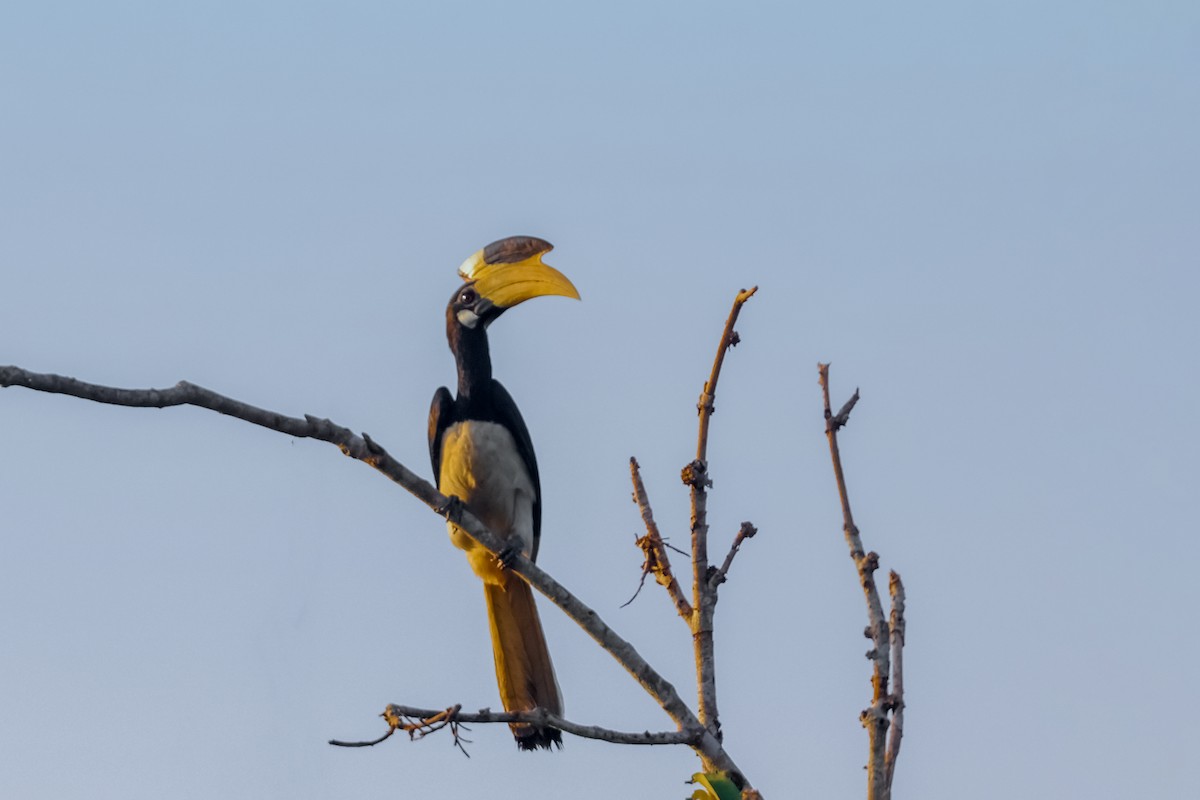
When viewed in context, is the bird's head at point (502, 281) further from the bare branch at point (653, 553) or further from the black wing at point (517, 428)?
the bare branch at point (653, 553)

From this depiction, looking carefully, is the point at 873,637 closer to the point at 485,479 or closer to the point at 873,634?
the point at 873,634

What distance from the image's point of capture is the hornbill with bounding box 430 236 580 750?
623 centimetres

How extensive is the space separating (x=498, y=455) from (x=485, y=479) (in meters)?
0.13

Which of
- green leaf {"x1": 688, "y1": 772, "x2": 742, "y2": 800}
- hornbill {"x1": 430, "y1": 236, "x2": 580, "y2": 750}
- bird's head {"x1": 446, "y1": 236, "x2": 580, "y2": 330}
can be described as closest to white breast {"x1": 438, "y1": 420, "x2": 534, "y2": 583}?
hornbill {"x1": 430, "y1": 236, "x2": 580, "y2": 750}

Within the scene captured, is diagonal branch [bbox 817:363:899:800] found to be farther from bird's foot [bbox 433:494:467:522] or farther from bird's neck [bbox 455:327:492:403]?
bird's neck [bbox 455:327:492:403]

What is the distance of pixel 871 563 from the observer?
338cm

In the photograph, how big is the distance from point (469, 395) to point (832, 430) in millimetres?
3379

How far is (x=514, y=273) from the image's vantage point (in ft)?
21.0

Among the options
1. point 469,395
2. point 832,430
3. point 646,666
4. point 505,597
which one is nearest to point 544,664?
point 505,597

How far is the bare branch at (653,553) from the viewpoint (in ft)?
14.0

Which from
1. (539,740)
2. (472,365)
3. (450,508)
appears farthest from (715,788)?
(472,365)

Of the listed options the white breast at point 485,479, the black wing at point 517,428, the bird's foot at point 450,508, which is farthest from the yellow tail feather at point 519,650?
the bird's foot at point 450,508

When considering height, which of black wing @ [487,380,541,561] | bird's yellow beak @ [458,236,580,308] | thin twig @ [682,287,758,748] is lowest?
thin twig @ [682,287,758,748]

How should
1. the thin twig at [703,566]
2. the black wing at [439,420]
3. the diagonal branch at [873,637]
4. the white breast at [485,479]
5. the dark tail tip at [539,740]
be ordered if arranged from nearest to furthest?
the diagonal branch at [873,637], the thin twig at [703,566], the dark tail tip at [539,740], the white breast at [485,479], the black wing at [439,420]
